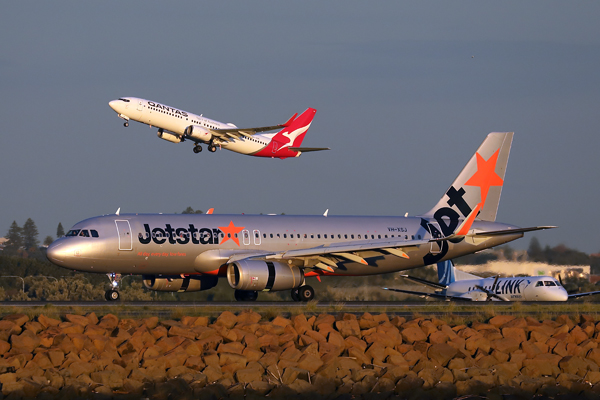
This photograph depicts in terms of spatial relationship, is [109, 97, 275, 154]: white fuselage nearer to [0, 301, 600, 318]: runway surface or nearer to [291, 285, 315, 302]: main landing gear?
[291, 285, 315, 302]: main landing gear

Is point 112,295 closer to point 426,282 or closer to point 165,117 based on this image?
point 426,282

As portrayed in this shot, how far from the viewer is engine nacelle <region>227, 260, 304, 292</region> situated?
1212 inches

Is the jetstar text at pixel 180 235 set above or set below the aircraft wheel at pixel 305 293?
above

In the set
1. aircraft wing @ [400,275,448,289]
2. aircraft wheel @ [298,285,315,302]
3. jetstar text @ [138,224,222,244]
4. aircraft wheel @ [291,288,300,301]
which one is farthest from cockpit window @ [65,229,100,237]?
aircraft wing @ [400,275,448,289]

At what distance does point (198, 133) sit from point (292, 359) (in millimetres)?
33669

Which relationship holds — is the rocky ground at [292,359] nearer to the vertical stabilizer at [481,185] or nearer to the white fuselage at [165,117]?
the vertical stabilizer at [481,185]

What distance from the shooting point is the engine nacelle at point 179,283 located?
34.9m

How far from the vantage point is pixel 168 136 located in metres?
50.8

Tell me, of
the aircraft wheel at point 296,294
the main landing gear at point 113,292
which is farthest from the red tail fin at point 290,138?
the main landing gear at point 113,292

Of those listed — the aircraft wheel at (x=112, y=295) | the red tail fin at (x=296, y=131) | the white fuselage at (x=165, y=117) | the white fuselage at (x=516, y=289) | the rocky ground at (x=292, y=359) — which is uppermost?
the red tail fin at (x=296, y=131)

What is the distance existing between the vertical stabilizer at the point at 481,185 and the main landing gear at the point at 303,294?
824 cm

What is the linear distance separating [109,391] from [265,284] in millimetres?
15865

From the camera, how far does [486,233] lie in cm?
3572

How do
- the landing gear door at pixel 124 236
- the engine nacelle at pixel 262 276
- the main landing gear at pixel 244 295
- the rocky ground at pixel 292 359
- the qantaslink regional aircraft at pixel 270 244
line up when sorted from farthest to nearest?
the main landing gear at pixel 244 295 → the landing gear door at pixel 124 236 → the qantaslink regional aircraft at pixel 270 244 → the engine nacelle at pixel 262 276 → the rocky ground at pixel 292 359
